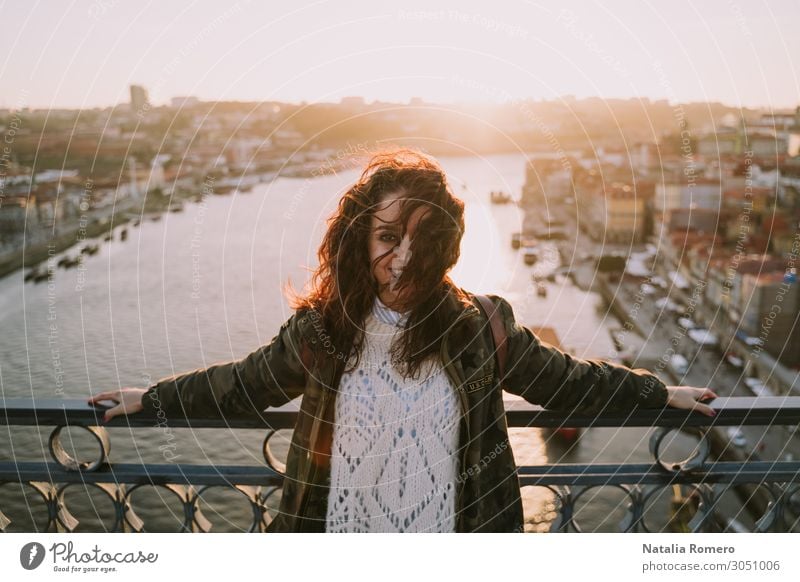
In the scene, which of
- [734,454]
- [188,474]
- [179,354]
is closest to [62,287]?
[179,354]

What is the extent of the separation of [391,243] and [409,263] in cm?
4

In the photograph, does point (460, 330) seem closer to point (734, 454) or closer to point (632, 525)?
point (632, 525)

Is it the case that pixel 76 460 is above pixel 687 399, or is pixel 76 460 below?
below

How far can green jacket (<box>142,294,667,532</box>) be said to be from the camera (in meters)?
1.22

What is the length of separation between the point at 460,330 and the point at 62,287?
19.3 metres

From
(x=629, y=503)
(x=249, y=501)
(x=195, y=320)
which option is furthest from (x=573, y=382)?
(x=195, y=320)

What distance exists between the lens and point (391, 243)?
1.21 meters

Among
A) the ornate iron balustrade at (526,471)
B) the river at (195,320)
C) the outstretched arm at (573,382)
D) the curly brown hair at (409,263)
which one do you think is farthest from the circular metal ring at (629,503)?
the river at (195,320)

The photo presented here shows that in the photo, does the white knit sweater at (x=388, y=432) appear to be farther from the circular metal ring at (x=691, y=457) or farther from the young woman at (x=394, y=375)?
the circular metal ring at (x=691, y=457)

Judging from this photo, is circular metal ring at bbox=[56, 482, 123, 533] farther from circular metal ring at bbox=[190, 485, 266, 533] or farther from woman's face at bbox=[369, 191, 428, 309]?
woman's face at bbox=[369, 191, 428, 309]

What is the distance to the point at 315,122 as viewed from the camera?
2910mm

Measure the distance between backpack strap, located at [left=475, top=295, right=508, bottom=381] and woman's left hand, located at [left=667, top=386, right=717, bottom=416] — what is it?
0.35m

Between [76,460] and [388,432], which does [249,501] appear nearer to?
[76,460]

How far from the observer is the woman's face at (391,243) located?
1194 mm
